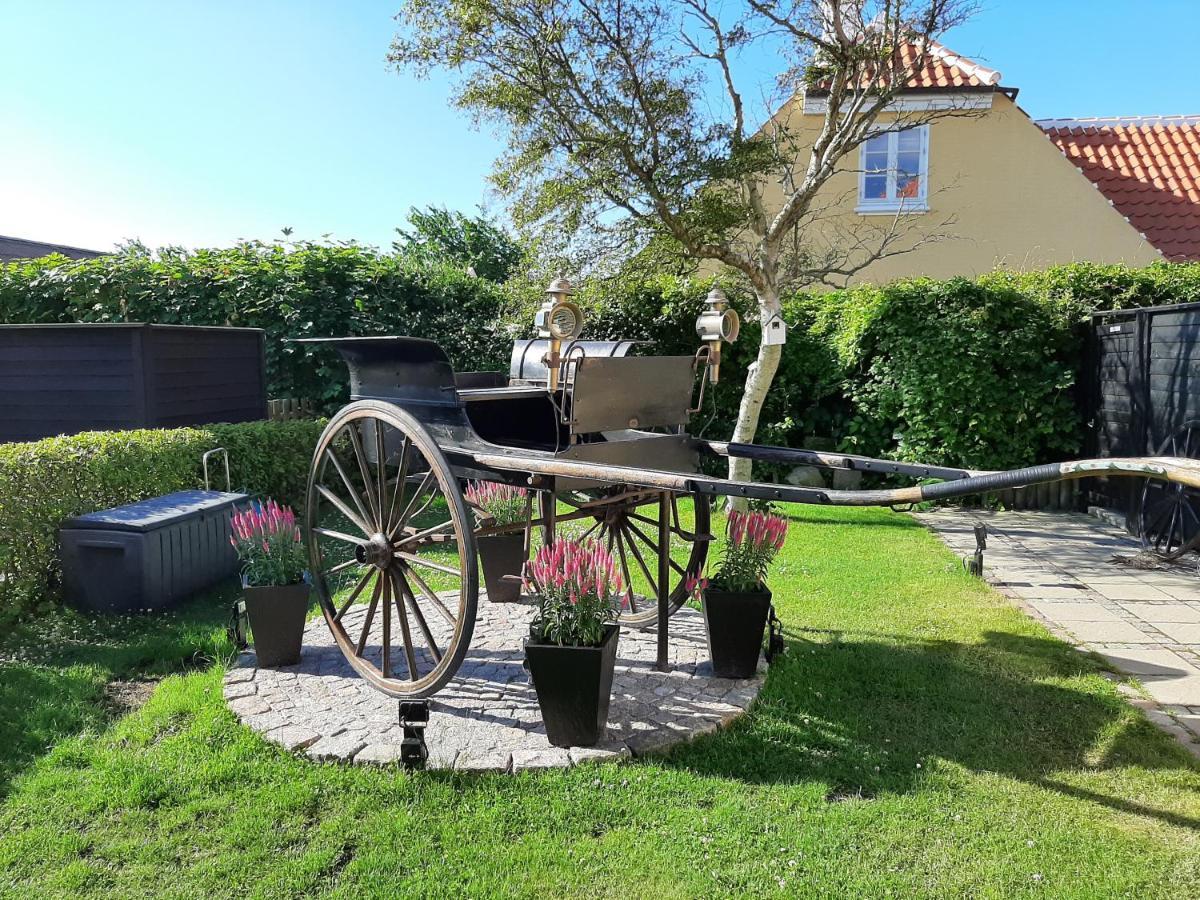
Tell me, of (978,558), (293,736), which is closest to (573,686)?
(293,736)

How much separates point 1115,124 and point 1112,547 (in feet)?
32.9

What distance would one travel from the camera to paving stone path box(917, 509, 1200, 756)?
395cm

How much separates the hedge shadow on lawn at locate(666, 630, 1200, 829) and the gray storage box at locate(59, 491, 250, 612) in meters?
3.27

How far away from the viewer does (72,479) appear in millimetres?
5020

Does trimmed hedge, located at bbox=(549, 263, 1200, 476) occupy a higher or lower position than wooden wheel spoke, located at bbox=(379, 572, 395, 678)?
higher

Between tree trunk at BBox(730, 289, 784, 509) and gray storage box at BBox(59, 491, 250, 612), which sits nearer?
gray storage box at BBox(59, 491, 250, 612)

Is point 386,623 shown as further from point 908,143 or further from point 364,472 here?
point 908,143

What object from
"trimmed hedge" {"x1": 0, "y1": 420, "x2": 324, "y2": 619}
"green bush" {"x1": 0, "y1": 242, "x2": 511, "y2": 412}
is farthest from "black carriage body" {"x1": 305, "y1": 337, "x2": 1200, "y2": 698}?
"green bush" {"x1": 0, "y1": 242, "x2": 511, "y2": 412}

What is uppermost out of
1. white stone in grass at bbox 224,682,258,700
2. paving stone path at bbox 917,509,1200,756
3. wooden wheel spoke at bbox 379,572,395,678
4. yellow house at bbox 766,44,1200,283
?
yellow house at bbox 766,44,1200,283

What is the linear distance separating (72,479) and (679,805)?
410 cm

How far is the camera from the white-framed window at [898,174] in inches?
444

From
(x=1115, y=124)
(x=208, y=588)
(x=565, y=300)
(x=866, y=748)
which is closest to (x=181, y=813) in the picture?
(x=565, y=300)

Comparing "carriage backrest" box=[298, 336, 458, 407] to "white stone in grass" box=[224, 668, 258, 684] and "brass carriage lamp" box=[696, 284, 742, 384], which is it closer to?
"brass carriage lamp" box=[696, 284, 742, 384]

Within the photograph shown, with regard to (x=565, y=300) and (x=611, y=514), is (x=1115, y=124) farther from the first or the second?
(x=565, y=300)
